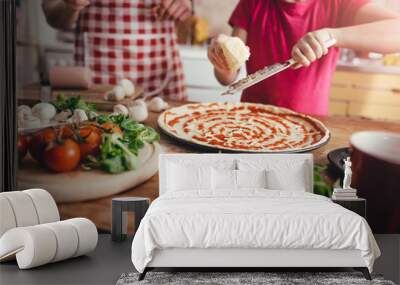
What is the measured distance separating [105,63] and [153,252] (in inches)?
79.3

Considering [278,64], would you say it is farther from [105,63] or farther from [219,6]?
[105,63]

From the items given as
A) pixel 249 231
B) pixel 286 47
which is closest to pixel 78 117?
pixel 286 47

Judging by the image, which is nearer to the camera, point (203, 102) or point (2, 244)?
point (2, 244)

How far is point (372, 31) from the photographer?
5.30 m

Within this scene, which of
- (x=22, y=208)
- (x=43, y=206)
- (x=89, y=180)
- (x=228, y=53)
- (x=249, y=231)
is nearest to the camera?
(x=249, y=231)

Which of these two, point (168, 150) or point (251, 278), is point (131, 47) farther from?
point (251, 278)

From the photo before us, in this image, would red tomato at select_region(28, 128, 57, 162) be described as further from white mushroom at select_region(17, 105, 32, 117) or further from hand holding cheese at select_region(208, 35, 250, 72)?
hand holding cheese at select_region(208, 35, 250, 72)

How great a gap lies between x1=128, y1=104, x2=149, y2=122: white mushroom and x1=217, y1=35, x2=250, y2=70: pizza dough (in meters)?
0.78

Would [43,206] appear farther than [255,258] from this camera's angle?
Yes

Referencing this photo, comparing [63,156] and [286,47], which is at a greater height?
[286,47]

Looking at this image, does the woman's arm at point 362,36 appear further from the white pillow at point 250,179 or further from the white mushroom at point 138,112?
the white mushroom at point 138,112

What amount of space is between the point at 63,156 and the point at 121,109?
1.94 feet

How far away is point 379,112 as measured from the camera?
5398mm

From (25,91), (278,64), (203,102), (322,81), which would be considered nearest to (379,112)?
(322,81)
